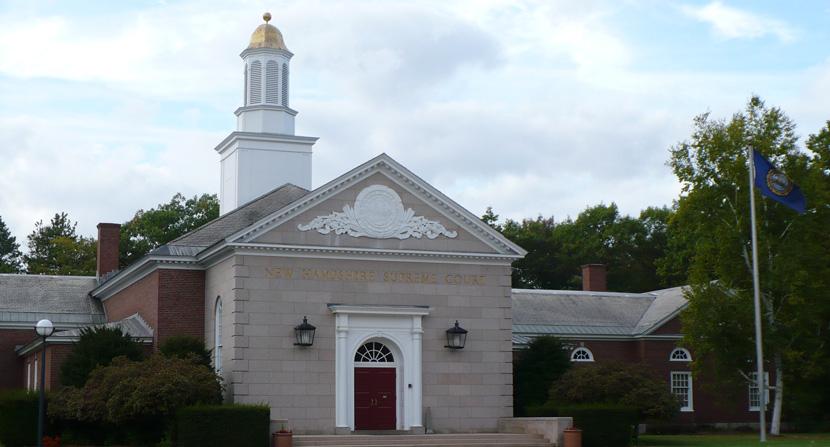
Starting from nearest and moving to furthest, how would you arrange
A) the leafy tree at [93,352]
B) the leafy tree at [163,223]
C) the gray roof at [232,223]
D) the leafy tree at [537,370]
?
the leafy tree at [93,352] → the gray roof at [232,223] → the leafy tree at [537,370] → the leafy tree at [163,223]

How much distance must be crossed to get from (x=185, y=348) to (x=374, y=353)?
580 cm

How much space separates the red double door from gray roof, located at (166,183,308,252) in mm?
6142

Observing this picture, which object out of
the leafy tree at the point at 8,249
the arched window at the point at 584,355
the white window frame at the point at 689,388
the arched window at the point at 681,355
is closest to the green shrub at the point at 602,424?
the arched window at the point at 584,355

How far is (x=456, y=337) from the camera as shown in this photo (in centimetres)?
3662

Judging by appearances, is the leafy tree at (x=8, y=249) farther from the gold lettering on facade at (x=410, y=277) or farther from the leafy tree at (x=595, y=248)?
the gold lettering on facade at (x=410, y=277)

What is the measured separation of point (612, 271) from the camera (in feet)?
259

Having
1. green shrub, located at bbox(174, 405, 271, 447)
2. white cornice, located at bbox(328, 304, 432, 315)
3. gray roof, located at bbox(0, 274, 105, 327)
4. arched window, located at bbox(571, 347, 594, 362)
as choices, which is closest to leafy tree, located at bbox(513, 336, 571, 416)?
white cornice, located at bbox(328, 304, 432, 315)

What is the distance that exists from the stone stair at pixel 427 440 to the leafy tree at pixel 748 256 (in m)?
10.9

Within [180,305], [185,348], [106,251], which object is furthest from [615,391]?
[106,251]

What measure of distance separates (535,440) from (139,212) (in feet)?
166

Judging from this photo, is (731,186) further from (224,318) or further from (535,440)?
(224,318)

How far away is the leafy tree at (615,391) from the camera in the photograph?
3806cm

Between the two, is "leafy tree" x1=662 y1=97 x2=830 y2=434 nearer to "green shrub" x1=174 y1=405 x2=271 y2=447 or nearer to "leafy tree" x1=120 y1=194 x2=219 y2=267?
"green shrub" x1=174 y1=405 x2=271 y2=447

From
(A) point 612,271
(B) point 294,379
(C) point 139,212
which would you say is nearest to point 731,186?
(B) point 294,379
